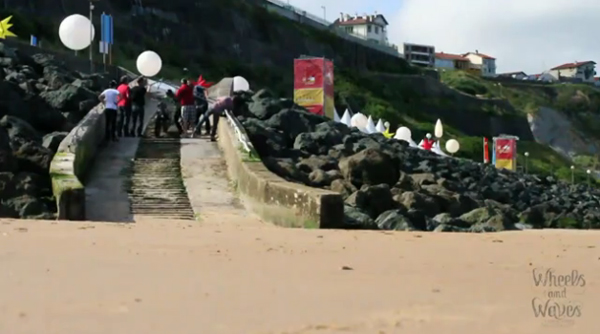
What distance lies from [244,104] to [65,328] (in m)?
21.3

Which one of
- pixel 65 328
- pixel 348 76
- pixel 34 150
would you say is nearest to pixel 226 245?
pixel 65 328

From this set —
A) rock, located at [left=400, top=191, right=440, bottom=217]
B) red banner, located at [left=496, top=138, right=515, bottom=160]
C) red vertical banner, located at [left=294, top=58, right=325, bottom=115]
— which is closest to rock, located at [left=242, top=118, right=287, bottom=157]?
rock, located at [left=400, top=191, right=440, bottom=217]

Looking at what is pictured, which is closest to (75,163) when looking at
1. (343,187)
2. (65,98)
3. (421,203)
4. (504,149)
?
(343,187)

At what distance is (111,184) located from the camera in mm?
14531

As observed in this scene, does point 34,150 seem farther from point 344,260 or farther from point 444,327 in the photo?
point 444,327

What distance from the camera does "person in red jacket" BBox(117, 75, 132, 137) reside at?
19859mm

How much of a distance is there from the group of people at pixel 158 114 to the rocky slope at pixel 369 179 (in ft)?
3.13

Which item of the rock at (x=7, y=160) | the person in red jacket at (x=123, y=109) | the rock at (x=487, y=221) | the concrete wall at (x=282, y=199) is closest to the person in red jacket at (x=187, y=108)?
the person in red jacket at (x=123, y=109)

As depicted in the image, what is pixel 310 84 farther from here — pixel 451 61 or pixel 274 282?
pixel 451 61

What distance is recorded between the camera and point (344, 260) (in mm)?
8320

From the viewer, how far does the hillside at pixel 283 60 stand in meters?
66.0

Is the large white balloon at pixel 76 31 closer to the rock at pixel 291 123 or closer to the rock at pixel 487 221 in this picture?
the rock at pixel 291 123

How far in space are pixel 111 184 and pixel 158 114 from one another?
8.10 m

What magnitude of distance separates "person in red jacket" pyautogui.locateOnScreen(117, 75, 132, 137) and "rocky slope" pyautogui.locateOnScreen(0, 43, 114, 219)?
39.1 inches
